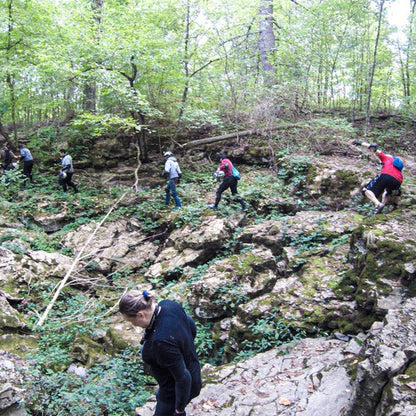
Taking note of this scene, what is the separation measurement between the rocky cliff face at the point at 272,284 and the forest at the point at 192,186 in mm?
51

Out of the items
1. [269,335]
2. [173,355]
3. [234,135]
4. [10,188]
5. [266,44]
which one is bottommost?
[269,335]

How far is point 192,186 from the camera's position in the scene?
1217 centimetres

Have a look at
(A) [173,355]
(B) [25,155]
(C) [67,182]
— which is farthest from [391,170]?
(B) [25,155]

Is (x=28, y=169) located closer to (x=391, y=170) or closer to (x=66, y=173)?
(x=66, y=173)

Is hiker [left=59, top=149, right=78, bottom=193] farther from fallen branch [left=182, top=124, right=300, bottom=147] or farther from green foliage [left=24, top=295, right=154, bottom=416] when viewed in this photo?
green foliage [left=24, top=295, right=154, bottom=416]

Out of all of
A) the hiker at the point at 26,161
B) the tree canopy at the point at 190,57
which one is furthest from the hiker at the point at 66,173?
the tree canopy at the point at 190,57

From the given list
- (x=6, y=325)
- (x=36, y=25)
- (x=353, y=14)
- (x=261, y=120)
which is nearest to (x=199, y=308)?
(x=6, y=325)

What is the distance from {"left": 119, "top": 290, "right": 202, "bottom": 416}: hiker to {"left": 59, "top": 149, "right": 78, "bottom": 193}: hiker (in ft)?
35.0

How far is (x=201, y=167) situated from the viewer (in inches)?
528

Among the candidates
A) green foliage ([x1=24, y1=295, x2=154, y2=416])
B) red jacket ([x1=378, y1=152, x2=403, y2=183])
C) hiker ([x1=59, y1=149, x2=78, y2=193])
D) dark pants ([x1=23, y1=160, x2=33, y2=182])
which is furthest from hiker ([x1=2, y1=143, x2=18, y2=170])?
red jacket ([x1=378, y1=152, x2=403, y2=183])

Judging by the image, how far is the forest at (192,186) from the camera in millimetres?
5574

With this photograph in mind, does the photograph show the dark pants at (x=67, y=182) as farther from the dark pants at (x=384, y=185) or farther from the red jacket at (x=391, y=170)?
the red jacket at (x=391, y=170)

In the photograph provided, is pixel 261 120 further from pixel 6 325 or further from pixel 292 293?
pixel 6 325

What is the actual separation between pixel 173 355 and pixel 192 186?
32.5ft
